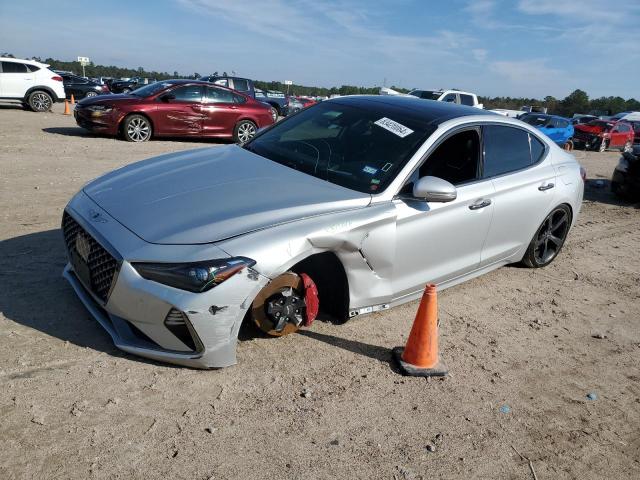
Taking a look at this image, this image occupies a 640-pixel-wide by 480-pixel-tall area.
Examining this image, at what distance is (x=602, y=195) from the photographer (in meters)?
10.9

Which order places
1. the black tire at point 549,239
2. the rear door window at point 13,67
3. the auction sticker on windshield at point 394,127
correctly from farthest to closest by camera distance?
the rear door window at point 13,67, the black tire at point 549,239, the auction sticker on windshield at point 394,127

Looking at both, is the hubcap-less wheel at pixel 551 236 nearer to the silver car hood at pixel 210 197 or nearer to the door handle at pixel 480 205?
the door handle at pixel 480 205

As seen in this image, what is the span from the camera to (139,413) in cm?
276

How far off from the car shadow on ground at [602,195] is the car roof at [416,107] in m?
6.67

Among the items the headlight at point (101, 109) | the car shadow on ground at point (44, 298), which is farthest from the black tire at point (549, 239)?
the headlight at point (101, 109)

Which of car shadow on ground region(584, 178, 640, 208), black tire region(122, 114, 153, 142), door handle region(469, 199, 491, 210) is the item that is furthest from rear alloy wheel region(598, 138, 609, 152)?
door handle region(469, 199, 491, 210)

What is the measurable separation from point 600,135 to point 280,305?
23.9 metres

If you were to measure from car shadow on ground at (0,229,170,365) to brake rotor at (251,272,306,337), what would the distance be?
703mm

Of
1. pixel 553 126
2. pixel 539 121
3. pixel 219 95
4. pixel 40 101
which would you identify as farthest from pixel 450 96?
pixel 40 101

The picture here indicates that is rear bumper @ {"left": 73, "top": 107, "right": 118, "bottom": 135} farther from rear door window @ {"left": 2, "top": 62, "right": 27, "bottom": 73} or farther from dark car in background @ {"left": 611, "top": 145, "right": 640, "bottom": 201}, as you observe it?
dark car in background @ {"left": 611, "top": 145, "right": 640, "bottom": 201}

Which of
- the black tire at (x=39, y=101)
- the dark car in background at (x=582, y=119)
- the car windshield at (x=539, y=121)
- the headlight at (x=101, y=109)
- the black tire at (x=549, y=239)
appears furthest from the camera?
the dark car in background at (x=582, y=119)

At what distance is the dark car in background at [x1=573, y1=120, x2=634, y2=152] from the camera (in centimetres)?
2328

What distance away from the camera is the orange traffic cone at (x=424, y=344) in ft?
11.2

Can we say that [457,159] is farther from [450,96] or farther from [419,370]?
[450,96]
